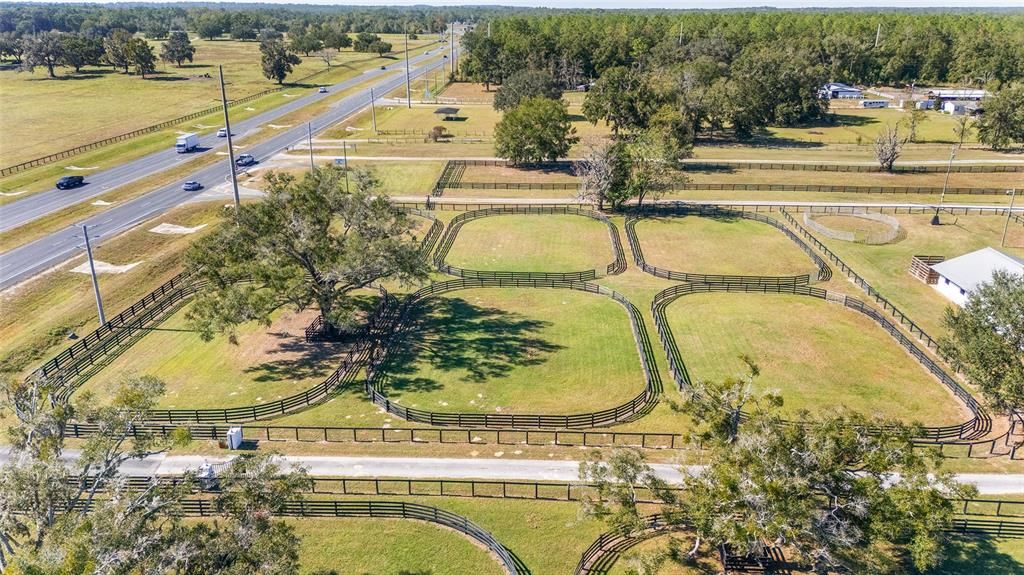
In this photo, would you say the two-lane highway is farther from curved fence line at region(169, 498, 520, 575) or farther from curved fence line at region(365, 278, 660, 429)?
curved fence line at region(169, 498, 520, 575)

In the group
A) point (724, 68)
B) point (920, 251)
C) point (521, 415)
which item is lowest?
point (521, 415)

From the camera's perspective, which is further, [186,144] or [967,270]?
[186,144]

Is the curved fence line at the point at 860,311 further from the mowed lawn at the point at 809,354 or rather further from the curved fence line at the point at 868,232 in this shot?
the curved fence line at the point at 868,232

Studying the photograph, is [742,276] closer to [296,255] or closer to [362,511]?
[296,255]

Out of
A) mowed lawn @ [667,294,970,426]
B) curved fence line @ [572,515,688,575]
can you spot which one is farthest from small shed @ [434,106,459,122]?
curved fence line @ [572,515,688,575]

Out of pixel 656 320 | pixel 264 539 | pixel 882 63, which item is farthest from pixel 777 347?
pixel 882 63

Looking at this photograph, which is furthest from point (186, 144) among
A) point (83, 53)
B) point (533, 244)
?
point (83, 53)
